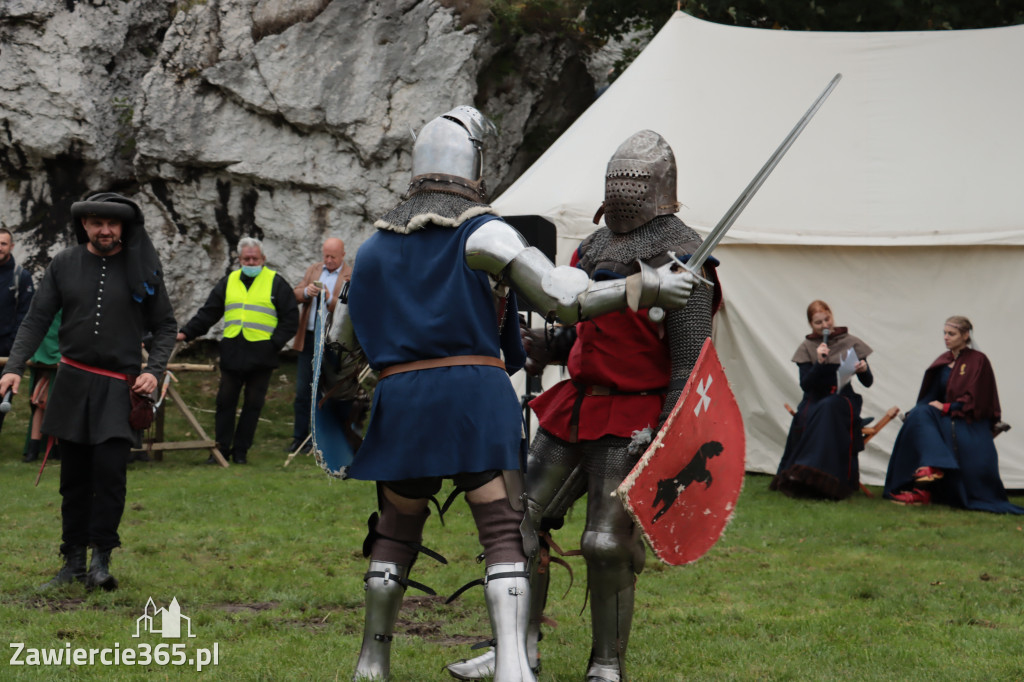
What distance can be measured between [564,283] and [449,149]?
0.61 m

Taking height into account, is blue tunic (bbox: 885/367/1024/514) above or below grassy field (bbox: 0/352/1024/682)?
above

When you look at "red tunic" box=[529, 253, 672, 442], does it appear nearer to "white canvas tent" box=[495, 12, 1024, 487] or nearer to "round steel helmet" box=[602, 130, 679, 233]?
"round steel helmet" box=[602, 130, 679, 233]

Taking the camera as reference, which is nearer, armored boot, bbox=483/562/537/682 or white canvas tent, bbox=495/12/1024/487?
armored boot, bbox=483/562/537/682

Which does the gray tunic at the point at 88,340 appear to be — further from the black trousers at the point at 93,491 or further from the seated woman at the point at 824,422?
the seated woman at the point at 824,422

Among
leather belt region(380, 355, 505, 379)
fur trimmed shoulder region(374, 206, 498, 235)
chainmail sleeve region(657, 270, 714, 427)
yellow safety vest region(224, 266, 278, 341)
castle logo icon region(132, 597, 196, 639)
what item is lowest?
castle logo icon region(132, 597, 196, 639)

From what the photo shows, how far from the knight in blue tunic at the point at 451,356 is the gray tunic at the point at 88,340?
70.0 inches

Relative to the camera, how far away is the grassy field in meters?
3.72

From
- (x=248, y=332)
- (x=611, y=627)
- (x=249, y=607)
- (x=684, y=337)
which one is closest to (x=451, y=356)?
(x=684, y=337)

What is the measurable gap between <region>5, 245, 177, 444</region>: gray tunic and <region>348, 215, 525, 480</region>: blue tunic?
1.82 meters

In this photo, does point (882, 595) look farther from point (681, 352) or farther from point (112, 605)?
point (112, 605)

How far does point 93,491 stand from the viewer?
4.68 meters

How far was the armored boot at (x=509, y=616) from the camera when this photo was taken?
2.91 meters

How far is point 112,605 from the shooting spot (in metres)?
4.43

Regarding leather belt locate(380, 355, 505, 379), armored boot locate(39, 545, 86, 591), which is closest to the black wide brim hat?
armored boot locate(39, 545, 86, 591)
